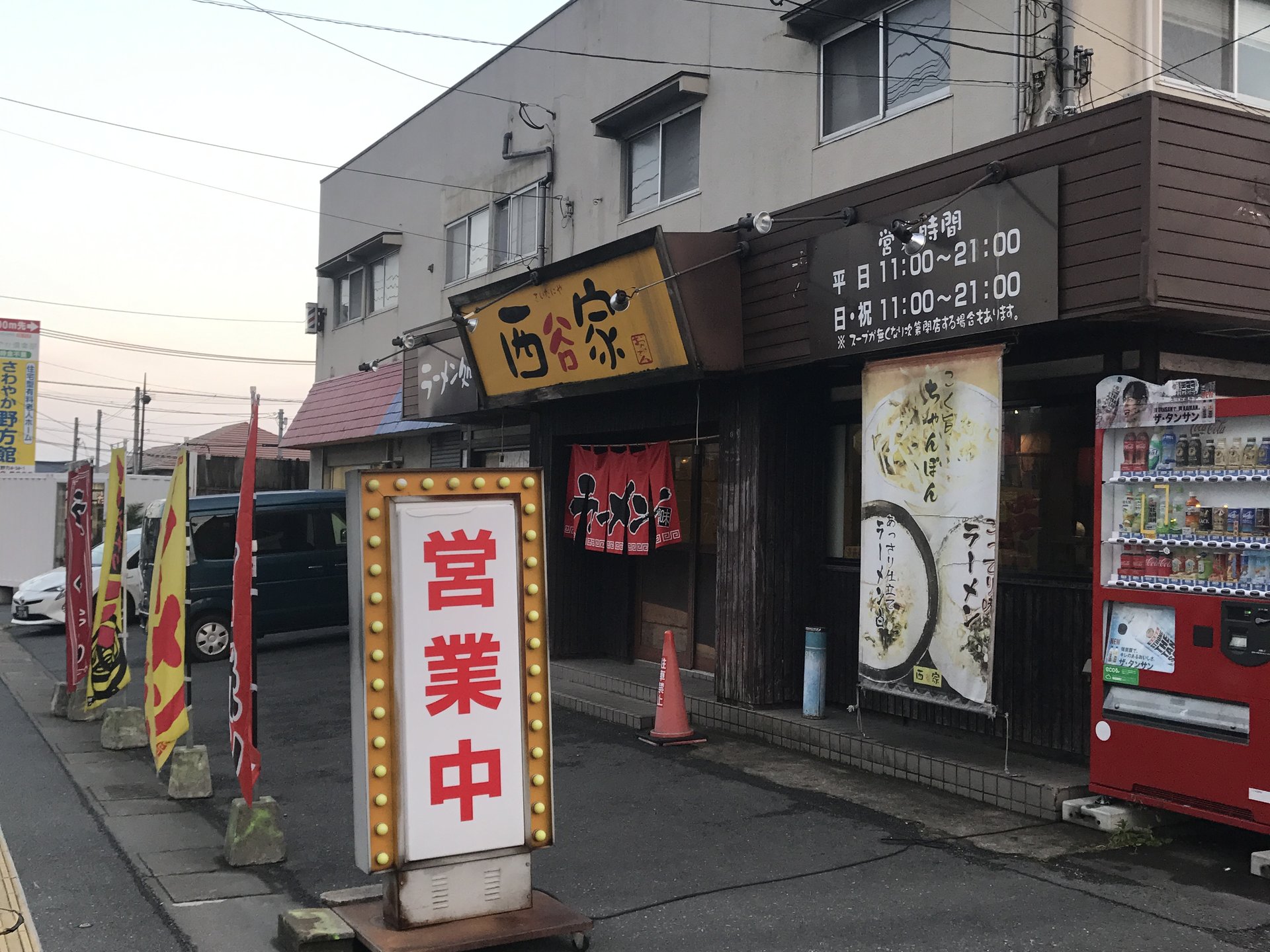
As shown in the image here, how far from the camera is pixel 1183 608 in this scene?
6.33m

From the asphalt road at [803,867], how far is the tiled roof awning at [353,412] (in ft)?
31.9

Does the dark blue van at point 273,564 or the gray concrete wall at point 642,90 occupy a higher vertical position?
the gray concrete wall at point 642,90

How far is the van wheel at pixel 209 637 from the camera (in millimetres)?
15055

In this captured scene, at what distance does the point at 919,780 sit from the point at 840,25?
22.5ft

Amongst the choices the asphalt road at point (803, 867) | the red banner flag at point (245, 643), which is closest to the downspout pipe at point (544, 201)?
the asphalt road at point (803, 867)

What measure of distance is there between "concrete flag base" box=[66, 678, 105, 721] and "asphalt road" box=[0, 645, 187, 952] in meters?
1.83

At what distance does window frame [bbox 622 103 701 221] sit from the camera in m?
12.1

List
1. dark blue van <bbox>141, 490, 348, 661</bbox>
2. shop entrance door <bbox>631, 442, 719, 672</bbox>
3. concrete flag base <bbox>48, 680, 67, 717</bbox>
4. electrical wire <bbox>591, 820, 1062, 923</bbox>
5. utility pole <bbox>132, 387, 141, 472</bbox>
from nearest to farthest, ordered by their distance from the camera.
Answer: electrical wire <bbox>591, 820, 1062, 923</bbox> < concrete flag base <bbox>48, 680, 67, 717</bbox> < shop entrance door <bbox>631, 442, 719, 672</bbox> < dark blue van <bbox>141, 490, 348, 661</bbox> < utility pole <bbox>132, 387, 141, 472</bbox>

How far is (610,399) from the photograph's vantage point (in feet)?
40.1

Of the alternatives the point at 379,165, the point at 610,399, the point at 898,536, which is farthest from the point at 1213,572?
the point at 379,165

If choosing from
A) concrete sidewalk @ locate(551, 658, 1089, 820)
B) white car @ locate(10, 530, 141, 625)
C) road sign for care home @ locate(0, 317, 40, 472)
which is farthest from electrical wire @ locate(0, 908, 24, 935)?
road sign for care home @ locate(0, 317, 40, 472)

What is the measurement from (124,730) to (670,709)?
493cm

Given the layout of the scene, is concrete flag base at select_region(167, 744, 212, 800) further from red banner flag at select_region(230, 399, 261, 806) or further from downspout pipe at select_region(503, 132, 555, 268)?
downspout pipe at select_region(503, 132, 555, 268)

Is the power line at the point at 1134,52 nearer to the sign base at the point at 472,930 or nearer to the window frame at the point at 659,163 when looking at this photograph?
the window frame at the point at 659,163
